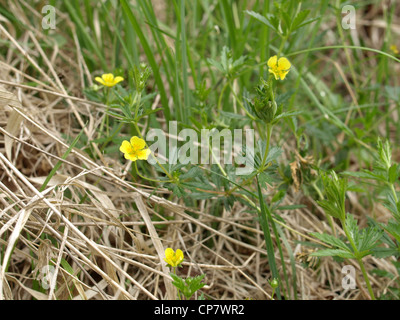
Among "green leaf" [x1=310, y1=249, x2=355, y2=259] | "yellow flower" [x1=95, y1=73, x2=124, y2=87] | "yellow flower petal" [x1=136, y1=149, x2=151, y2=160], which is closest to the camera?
"green leaf" [x1=310, y1=249, x2=355, y2=259]

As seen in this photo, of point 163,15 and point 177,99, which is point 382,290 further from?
point 163,15

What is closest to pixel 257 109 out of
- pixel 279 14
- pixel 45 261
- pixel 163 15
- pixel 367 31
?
pixel 279 14

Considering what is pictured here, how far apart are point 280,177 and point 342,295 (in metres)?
0.55

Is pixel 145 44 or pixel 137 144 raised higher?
pixel 145 44

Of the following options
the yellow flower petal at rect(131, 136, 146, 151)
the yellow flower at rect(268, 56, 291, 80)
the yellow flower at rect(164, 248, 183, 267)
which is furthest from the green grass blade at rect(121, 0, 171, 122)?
the yellow flower at rect(164, 248, 183, 267)

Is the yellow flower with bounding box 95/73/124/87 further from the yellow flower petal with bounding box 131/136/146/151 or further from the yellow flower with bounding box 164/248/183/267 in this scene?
the yellow flower with bounding box 164/248/183/267

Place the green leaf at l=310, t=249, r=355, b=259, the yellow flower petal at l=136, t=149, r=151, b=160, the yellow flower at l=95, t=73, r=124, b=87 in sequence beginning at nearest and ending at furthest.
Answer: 1. the green leaf at l=310, t=249, r=355, b=259
2. the yellow flower petal at l=136, t=149, r=151, b=160
3. the yellow flower at l=95, t=73, r=124, b=87

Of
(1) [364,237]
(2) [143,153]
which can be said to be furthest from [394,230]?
(2) [143,153]

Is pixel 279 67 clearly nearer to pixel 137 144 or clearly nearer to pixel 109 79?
pixel 137 144

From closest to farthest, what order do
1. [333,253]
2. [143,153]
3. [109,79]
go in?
[333,253]
[143,153]
[109,79]
